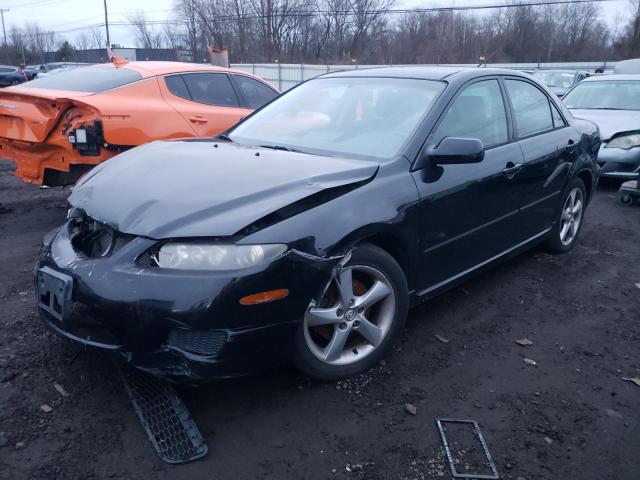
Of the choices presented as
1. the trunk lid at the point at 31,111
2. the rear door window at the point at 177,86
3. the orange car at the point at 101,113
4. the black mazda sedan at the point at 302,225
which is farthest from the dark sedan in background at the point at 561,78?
the trunk lid at the point at 31,111

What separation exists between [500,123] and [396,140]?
43.3 inches

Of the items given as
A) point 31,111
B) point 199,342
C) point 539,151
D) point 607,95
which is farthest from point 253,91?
point 607,95

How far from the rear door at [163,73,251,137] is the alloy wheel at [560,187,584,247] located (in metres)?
3.51

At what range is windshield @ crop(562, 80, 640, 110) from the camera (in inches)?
342

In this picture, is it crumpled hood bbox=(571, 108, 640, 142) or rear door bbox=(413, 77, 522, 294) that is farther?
crumpled hood bbox=(571, 108, 640, 142)

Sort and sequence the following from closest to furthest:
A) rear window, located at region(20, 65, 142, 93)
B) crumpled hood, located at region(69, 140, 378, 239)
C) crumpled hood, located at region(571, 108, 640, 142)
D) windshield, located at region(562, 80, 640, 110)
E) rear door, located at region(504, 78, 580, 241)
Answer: crumpled hood, located at region(69, 140, 378, 239), rear door, located at region(504, 78, 580, 241), rear window, located at region(20, 65, 142, 93), crumpled hood, located at region(571, 108, 640, 142), windshield, located at region(562, 80, 640, 110)

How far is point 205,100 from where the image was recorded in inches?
237

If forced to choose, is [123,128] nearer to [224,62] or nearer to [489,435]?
[489,435]

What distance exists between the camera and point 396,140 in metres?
3.25

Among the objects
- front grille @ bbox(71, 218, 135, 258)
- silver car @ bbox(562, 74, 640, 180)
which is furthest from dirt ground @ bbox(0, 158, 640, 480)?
silver car @ bbox(562, 74, 640, 180)

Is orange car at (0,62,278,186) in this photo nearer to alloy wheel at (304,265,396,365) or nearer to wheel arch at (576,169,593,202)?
alloy wheel at (304,265,396,365)

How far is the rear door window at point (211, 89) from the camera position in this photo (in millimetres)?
5984

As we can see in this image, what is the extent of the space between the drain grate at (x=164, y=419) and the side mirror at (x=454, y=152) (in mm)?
1797

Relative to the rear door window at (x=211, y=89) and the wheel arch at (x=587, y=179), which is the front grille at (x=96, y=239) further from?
the wheel arch at (x=587, y=179)
